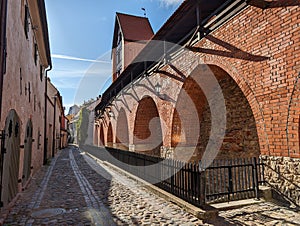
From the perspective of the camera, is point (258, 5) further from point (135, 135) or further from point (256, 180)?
point (135, 135)

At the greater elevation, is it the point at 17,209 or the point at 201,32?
the point at 201,32

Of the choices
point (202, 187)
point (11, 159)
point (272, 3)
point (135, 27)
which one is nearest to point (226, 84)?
point (272, 3)

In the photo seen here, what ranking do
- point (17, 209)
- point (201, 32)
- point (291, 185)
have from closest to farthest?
point (291, 185) < point (17, 209) < point (201, 32)

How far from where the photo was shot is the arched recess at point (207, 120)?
23.3 feet

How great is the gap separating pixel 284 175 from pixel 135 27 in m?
19.6

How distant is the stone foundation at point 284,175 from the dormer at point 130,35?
1534cm

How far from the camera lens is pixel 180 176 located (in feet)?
17.3

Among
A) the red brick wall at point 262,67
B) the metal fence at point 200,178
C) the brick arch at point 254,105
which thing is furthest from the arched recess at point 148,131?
the brick arch at point 254,105

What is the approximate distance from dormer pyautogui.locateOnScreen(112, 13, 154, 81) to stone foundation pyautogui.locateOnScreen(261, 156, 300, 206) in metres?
15.3

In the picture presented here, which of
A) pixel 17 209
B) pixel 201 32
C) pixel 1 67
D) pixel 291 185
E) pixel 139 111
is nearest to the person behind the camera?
pixel 1 67

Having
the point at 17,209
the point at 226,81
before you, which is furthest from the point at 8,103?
the point at 226,81

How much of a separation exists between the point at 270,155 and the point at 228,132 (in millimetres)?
3087

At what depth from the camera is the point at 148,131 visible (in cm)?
1300

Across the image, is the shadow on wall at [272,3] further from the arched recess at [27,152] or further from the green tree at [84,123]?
the green tree at [84,123]
